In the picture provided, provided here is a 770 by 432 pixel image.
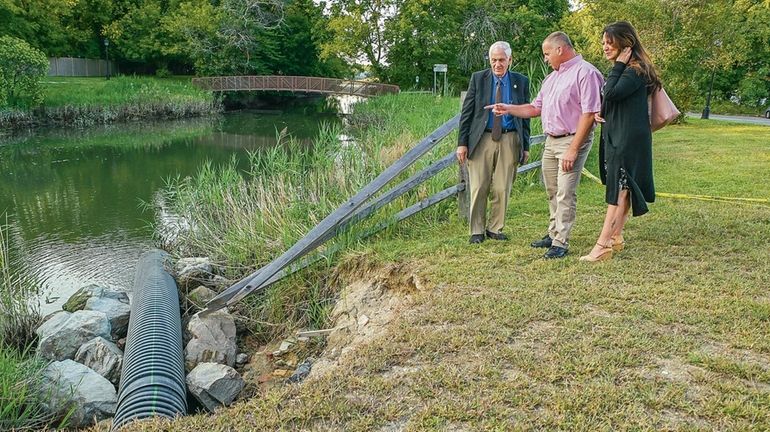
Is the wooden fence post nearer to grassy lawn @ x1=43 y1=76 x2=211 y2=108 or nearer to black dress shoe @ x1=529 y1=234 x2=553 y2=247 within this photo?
black dress shoe @ x1=529 y1=234 x2=553 y2=247

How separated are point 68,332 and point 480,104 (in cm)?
400

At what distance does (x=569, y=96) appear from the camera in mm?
4602

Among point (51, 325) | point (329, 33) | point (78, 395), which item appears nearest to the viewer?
point (78, 395)

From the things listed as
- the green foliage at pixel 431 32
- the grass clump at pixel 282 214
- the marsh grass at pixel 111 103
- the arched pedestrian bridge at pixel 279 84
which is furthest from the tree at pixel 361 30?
the grass clump at pixel 282 214

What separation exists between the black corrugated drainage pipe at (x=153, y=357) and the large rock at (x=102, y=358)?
0.45ft

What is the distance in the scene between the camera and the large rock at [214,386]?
4.17 meters

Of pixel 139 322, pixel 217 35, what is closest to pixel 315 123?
pixel 217 35

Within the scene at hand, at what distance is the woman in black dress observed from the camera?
13.6 feet

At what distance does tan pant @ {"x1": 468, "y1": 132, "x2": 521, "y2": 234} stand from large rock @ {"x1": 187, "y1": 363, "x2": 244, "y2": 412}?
243 centimetres

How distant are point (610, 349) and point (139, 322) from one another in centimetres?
388

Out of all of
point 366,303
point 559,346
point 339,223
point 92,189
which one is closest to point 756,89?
point 92,189

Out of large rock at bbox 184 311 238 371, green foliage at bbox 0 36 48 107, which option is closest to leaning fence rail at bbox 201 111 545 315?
large rock at bbox 184 311 238 371

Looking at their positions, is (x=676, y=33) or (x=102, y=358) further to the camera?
(x=676, y=33)

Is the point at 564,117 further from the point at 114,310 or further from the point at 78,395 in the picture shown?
the point at 114,310
